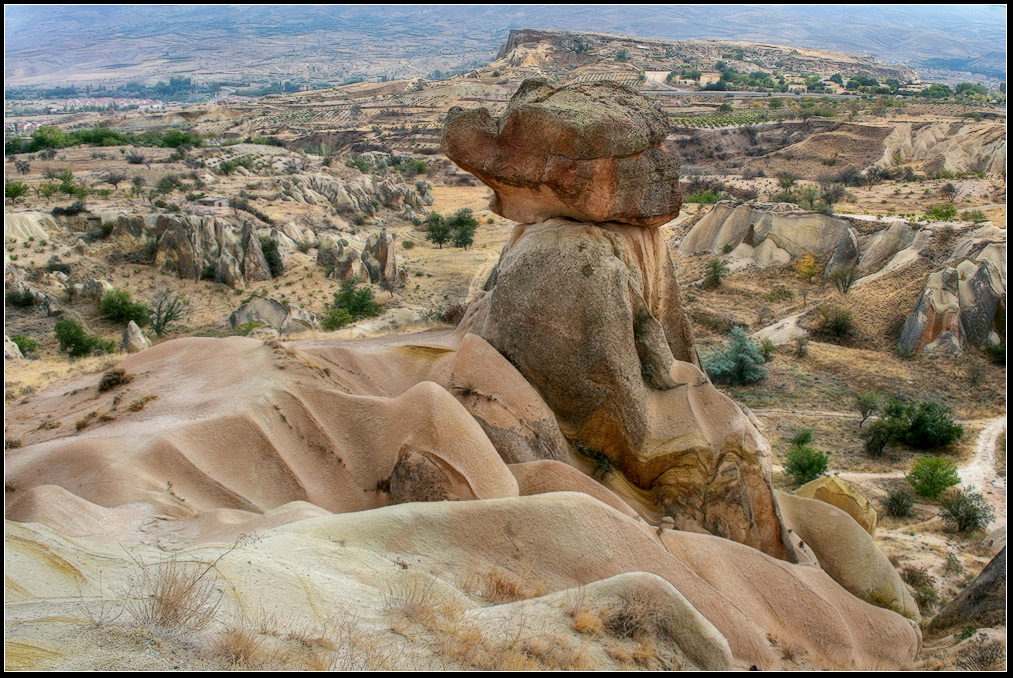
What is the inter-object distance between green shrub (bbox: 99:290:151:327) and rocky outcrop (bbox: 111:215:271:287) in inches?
191

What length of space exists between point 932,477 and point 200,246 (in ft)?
87.5

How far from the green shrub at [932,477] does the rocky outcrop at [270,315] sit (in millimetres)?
16603

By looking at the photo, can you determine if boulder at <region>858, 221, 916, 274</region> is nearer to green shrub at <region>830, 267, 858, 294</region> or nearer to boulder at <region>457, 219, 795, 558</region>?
green shrub at <region>830, 267, 858, 294</region>

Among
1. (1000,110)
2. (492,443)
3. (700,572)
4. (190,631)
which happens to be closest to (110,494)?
(190,631)

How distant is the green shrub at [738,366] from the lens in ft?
69.1

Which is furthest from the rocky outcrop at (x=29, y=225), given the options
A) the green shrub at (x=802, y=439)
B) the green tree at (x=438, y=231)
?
the green shrub at (x=802, y=439)

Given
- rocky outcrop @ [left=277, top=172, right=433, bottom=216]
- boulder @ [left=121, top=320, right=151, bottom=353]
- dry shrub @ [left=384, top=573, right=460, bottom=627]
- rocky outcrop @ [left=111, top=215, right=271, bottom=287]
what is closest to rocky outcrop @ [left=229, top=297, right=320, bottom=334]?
boulder @ [left=121, top=320, right=151, bottom=353]

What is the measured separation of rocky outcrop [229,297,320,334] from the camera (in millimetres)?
21516

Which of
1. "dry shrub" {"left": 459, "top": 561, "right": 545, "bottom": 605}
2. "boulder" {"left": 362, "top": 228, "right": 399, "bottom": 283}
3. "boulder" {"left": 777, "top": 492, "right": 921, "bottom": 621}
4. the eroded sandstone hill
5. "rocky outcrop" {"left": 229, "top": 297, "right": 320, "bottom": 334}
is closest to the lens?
the eroded sandstone hill

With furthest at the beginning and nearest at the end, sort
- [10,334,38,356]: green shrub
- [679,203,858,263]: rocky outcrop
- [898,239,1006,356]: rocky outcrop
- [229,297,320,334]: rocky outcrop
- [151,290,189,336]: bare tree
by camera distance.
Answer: [679,203,858,263]: rocky outcrop → [898,239,1006,356]: rocky outcrop → [151,290,189,336]: bare tree → [229,297,320,334]: rocky outcrop → [10,334,38,356]: green shrub

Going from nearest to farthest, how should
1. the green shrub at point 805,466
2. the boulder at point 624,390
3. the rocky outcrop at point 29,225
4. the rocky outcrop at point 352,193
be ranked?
the boulder at point 624,390 → the green shrub at point 805,466 → the rocky outcrop at point 29,225 → the rocky outcrop at point 352,193

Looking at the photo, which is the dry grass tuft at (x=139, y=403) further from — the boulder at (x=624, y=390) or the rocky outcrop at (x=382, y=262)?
the rocky outcrop at (x=382, y=262)

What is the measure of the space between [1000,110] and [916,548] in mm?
67992

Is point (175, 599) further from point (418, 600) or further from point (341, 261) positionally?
point (341, 261)
